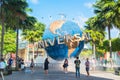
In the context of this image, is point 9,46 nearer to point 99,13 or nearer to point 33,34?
point 33,34

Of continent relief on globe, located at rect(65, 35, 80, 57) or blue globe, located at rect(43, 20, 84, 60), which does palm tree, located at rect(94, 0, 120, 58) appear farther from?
continent relief on globe, located at rect(65, 35, 80, 57)

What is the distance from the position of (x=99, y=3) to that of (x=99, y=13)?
4.78ft

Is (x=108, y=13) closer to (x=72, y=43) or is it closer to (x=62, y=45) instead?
(x=72, y=43)

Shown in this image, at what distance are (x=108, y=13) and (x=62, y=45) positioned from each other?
753 cm

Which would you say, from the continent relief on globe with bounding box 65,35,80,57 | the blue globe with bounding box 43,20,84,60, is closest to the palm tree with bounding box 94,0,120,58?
the blue globe with bounding box 43,20,84,60

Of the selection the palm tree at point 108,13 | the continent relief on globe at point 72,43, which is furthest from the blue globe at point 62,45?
the palm tree at point 108,13

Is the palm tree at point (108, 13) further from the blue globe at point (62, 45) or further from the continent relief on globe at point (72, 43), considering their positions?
the continent relief on globe at point (72, 43)

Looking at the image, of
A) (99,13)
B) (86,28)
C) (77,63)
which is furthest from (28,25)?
(86,28)

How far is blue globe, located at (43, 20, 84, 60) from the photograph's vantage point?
152 ft

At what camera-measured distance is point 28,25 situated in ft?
152

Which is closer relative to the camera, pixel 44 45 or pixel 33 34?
pixel 44 45

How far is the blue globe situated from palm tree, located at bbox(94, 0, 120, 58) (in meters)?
4.27

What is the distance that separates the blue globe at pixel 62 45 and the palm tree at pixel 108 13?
4.27 meters

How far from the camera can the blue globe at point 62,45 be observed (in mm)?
46375
